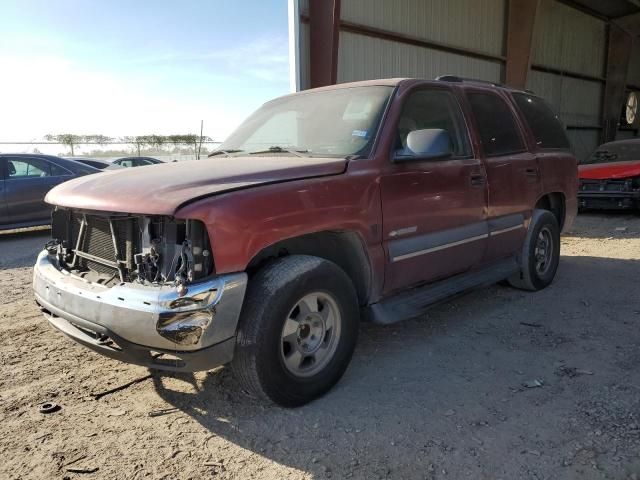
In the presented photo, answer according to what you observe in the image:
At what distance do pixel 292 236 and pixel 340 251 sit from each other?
579 mm

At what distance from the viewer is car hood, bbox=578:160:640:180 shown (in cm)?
970

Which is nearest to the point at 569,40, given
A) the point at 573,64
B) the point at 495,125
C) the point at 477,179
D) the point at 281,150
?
the point at 573,64

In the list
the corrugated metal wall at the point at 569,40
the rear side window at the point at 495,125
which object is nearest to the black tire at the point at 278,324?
the rear side window at the point at 495,125

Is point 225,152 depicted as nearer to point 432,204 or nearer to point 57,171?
point 432,204

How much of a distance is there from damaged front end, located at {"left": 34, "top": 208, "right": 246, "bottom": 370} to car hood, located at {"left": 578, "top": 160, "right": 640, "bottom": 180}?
9.63 metres

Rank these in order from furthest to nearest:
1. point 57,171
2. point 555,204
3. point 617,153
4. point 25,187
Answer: point 617,153 → point 57,171 → point 25,187 → point 555,204

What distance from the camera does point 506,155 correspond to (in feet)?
14.9

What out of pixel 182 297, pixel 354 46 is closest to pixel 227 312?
pixel 182 297

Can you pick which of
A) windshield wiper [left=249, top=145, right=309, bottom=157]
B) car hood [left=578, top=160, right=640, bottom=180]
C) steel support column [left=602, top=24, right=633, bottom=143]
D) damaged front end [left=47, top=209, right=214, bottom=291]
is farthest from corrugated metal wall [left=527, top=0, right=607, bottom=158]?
damaged front end [left=47, top=209, right=214, bottom=291]

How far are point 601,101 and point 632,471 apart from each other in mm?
24622

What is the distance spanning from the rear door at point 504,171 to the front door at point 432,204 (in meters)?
0.20

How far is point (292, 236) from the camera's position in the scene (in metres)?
2.82

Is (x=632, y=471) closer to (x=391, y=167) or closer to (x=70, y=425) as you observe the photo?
(x=391, y=167)

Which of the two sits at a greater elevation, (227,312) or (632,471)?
(227,312)
